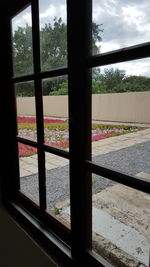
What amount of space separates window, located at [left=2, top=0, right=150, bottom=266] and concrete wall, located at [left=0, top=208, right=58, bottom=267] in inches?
2.6

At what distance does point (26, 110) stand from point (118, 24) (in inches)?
26.7

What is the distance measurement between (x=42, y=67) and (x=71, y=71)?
0.24 metres

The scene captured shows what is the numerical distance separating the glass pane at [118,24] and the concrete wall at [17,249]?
0.87 metres

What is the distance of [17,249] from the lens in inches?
42.2

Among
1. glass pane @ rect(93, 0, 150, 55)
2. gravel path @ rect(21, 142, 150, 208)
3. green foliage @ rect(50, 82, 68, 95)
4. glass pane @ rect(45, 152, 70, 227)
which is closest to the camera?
glass pane @ rect(93, 0, 150, 55)

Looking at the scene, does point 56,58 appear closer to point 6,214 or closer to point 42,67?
point 42,67

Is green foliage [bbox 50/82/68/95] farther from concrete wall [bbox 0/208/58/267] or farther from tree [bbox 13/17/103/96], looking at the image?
concrete wall [bbox 0/208/58/267]

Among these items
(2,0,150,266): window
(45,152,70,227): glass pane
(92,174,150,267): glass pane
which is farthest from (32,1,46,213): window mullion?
(45,152,70,227): glass pane

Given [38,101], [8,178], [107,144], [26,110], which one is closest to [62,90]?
[38,101]

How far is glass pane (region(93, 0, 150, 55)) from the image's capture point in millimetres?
562

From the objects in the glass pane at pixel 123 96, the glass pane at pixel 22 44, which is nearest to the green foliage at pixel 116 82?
the glass pane at pixel 123 96

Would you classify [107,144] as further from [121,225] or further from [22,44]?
[22,44]

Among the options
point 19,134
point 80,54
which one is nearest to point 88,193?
point 80,54

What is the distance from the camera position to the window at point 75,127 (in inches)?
23.8
